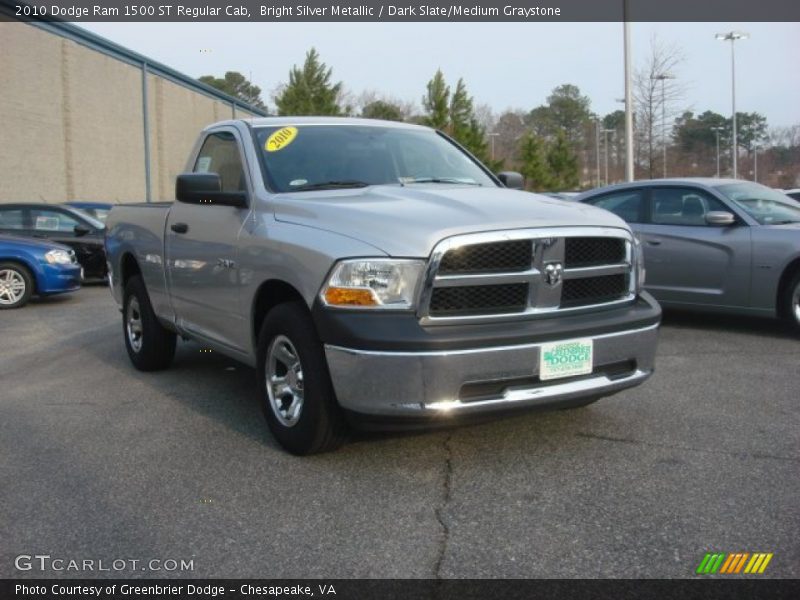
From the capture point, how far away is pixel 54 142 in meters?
25.5

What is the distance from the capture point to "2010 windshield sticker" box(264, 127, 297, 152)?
519 cm

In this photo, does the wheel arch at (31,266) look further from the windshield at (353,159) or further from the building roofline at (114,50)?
the building roofline at (114,50)

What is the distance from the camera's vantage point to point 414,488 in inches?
153

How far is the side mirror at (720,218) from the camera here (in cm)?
789

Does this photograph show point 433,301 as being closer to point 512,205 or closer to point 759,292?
point 512,205

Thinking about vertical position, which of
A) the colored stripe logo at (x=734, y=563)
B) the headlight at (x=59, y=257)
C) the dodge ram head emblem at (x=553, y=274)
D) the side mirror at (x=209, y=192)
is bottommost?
the colored stripe logo at (x=734, y=563)

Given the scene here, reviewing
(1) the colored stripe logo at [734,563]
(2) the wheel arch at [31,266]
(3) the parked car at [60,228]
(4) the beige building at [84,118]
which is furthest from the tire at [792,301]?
(4) the beige building at [84,118]

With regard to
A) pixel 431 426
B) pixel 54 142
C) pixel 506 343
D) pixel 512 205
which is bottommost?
pixel 431 426

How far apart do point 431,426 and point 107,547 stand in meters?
1.50

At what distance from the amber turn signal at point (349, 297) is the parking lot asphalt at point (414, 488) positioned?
0.89m

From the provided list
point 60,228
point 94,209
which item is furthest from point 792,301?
point 94,209
